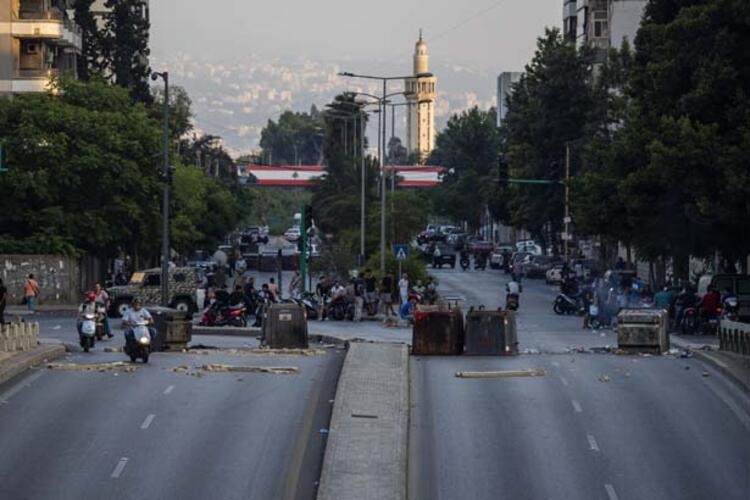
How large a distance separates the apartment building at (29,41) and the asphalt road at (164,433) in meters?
51.8

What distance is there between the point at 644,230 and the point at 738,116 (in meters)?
7.24

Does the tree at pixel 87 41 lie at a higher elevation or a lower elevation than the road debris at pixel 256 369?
higher

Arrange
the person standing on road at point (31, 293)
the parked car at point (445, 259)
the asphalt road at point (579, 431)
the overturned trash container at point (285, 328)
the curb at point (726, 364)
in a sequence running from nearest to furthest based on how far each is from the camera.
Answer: the asphalt road at point (579, 431), the curb at point (726, 364), the overturned trash container at point (285, 328), the person standing on road at point (31, 293), the parked car at point (445, 259)

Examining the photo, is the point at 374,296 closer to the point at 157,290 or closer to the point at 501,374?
the point at 157,290

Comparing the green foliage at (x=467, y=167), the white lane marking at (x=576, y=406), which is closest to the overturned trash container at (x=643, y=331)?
the white lane marking at (x=576, y=406)

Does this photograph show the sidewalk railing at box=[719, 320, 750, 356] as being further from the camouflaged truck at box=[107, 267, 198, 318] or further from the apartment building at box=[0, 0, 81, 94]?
the apartment building at box=[0, 0, 81, 94]

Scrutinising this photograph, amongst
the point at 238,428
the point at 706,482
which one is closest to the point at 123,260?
the point at 238,428

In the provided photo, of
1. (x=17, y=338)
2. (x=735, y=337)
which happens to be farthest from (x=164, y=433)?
(x=735, y=337)

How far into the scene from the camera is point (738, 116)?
57875 millimetres

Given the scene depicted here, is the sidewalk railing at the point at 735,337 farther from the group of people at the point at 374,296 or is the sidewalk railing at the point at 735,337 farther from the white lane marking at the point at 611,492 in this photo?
the group of people at the point at 374,296

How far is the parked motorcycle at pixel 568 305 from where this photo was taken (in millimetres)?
67500

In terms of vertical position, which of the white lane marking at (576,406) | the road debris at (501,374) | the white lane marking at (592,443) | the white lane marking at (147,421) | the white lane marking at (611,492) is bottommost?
the white lane marking at (611,492)

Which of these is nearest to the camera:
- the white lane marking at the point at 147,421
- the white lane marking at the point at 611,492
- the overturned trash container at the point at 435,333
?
the white lane marking at the point at 611,492

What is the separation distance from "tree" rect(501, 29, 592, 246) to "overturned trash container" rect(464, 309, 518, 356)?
61346mm
